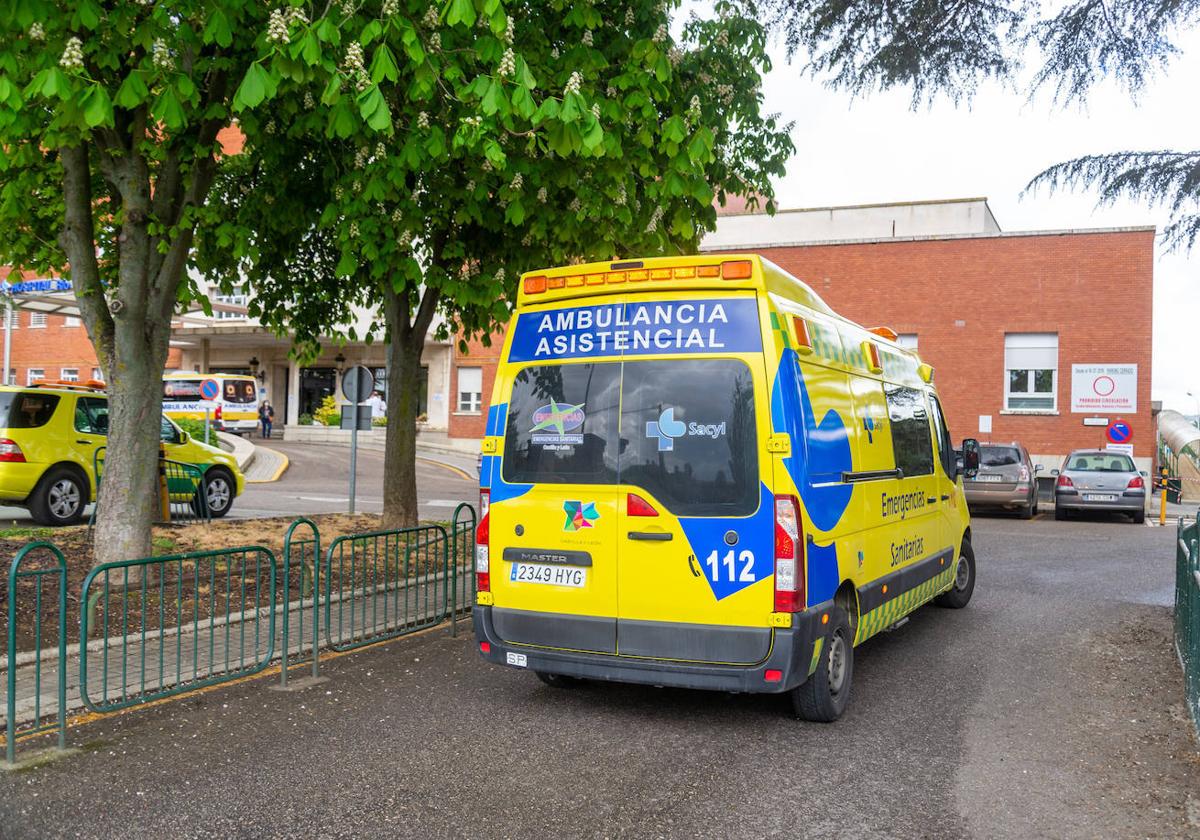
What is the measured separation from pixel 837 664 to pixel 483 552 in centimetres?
223

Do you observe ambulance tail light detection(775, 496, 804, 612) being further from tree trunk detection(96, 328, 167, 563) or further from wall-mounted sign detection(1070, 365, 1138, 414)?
A: wall-mounted sign detection(1070, 365, 1138, 414)

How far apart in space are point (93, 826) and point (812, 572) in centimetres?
360

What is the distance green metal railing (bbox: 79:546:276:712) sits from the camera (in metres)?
5.59

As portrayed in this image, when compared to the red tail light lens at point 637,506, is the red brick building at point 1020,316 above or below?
above

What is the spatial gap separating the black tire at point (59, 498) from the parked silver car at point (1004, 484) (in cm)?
1641

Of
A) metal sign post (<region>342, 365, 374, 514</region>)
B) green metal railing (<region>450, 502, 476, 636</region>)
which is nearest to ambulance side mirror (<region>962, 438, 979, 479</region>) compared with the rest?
green metal railing (<region>450, 502, 476, 636</region>)

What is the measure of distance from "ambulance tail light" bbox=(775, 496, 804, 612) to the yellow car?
10.8 meters

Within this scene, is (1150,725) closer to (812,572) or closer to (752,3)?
(812,572)

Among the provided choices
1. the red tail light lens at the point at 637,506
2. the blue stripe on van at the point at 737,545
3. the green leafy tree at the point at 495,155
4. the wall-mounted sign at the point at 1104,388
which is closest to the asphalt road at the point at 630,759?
the blue stripe on van at the point at 737,545

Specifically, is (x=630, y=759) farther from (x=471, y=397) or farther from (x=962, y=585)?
(x=471, y=397)

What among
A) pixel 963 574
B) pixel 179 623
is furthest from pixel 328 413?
pixel 179 623

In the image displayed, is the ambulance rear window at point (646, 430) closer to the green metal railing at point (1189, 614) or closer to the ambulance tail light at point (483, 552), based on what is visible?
the ambulance tail light at point (483, 552)

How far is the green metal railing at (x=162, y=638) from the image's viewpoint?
5.59 metres

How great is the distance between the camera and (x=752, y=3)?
7.98 m
